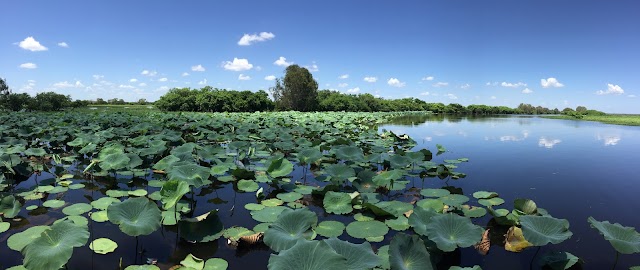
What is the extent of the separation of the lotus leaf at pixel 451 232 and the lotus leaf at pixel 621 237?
39.5 inches

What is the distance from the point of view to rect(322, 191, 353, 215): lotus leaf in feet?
13.7

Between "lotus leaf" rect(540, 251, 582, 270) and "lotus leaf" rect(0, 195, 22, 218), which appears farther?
"lotus leaf" rect(0, 195, 22, 218)

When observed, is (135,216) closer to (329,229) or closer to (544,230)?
(329,229)

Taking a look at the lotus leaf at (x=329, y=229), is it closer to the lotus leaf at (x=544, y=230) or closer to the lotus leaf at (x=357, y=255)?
the lotus leaf at (x=357, y=255)

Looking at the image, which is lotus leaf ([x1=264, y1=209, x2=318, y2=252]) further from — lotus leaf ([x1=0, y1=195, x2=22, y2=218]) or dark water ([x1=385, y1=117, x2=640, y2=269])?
lotus leaf ([x1=0, y1=195, x2=22, y2=218])

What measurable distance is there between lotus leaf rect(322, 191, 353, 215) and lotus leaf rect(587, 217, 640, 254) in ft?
7.90

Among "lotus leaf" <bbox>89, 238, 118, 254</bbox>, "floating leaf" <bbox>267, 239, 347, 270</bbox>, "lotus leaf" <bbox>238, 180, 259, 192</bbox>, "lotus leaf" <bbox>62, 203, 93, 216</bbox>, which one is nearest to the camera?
"floating leaf" <bbox>267, 239, 347, 270</bbox>

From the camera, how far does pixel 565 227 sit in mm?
2912

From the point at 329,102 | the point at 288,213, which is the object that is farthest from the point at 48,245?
the point at 329,102

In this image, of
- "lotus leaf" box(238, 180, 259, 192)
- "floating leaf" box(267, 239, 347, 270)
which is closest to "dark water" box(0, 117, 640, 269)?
"lotus leaf" box(238, 180, 259, 192)

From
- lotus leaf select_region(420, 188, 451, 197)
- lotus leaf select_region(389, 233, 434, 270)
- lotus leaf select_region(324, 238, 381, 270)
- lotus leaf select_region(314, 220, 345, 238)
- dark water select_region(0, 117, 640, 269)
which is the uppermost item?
lotus leaf select_region(324, 238, 381, 270)

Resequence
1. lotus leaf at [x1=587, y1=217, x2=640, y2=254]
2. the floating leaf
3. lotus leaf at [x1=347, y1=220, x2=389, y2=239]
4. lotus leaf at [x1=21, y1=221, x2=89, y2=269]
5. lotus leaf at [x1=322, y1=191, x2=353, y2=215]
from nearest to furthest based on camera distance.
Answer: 1. the floating leaf
2. lotus leaf at [x1=21, y1=221, x2=89, y2=269]
3. lotus leaf at [x1=587, y1=217, x2=640, y2=254]
4. lotus leaf at [x1=347, y1=220, x2=389, y2=239]
5. lotus leaf at [x1=322, y1=191, x2=353, y2=215]

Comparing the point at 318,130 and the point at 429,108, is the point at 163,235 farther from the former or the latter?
the point at 429,108

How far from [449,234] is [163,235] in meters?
2.92
